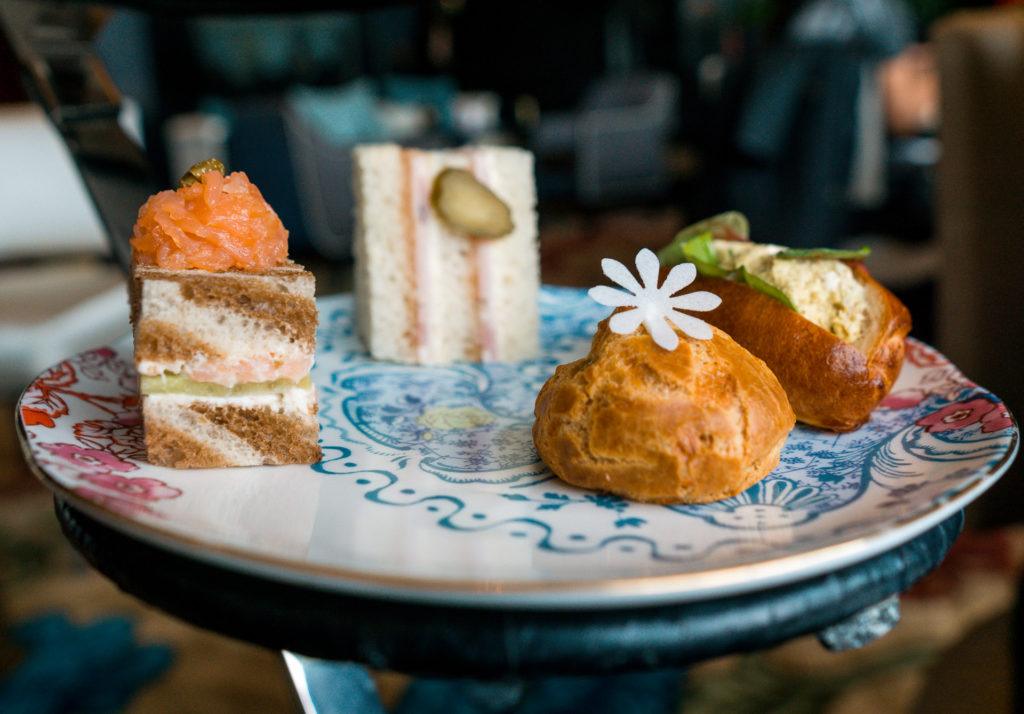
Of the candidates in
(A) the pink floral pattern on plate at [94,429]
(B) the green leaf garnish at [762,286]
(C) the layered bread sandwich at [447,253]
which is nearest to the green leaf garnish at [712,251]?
(B) the green leaf garnish at [762,286]

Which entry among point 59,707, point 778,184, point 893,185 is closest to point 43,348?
point 59,707

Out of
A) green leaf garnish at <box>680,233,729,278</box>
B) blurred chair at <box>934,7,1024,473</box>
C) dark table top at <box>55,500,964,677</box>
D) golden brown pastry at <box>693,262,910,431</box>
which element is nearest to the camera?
dark table top at <box>55,500,964,677</box>

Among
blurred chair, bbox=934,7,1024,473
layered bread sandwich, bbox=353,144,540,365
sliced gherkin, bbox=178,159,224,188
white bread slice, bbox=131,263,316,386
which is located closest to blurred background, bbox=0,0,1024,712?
blurred chair, bbox=934,7,1024,473

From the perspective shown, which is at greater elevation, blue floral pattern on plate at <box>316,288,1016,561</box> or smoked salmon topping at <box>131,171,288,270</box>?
smoked salmon topping at <box>131,171,288,270</box>

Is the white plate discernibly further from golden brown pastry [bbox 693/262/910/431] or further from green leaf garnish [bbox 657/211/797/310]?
green leaf garnish [bbox 657/211/797/310]

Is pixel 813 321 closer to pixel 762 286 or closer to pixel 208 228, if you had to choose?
pixel 762 286

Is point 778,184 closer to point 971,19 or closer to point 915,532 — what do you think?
point 971,19
